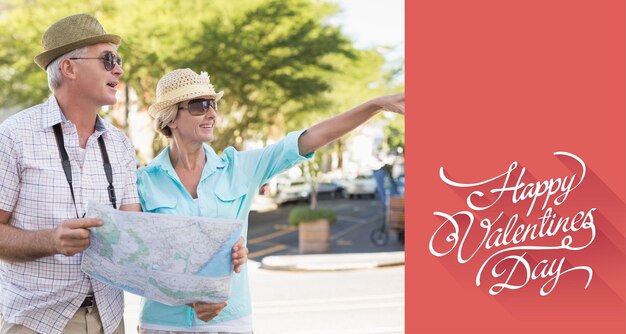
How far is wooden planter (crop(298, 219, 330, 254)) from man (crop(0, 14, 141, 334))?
683 inches

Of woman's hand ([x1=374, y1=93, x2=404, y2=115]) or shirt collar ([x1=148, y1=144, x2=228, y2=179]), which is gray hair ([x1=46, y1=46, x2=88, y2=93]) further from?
woman's hand ([x1=374, y1=93, x2=404, y2=115])

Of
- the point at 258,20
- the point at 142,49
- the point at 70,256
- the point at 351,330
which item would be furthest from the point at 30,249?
the point at 258,20

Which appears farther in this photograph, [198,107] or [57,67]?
[198,107]

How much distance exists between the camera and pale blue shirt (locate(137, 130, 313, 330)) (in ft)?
11.4

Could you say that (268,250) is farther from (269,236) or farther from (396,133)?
(396,133)

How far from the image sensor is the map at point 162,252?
9.46 feet

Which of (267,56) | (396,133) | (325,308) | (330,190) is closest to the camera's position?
(325,308)

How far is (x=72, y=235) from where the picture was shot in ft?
9.14

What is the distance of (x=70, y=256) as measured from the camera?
9.66ft

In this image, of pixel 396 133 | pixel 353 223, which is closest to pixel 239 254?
pixel 353 223

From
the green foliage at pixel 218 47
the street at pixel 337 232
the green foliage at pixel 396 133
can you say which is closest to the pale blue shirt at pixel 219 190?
the street at pixel 337 232

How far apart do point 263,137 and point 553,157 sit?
34.9 meters

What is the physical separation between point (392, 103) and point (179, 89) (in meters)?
0.85

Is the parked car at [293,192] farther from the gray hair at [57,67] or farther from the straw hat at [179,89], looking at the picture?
the gray hair at [57,67]
